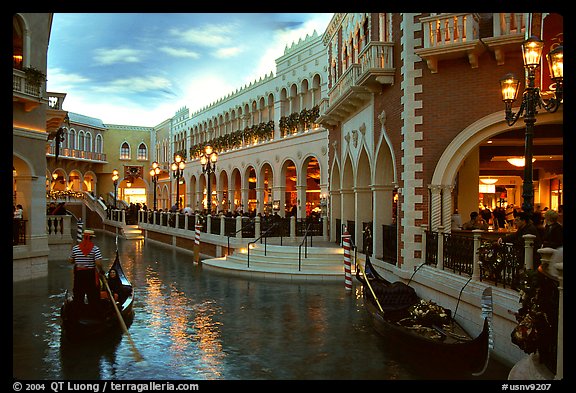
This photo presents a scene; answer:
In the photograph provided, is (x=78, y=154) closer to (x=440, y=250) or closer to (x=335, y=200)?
(x=335, y=200)

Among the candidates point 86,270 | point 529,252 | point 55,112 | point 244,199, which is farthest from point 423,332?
point 244,199

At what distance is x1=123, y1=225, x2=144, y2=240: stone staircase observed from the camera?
91.0 feet

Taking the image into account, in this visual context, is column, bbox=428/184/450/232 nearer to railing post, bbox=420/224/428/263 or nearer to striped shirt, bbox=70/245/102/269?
railing post, bbox=420/224/428/263

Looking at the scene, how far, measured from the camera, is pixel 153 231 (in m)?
26.6

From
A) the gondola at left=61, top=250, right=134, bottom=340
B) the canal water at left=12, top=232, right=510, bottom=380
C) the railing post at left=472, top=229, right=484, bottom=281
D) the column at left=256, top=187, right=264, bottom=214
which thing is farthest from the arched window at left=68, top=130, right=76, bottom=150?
the railing post at left=472, top=229, right=484, bottom=281

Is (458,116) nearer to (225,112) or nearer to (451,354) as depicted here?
(451,354)

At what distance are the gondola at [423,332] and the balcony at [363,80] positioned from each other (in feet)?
14.0

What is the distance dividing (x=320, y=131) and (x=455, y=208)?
9.72 meters

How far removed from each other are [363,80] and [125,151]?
34259mm

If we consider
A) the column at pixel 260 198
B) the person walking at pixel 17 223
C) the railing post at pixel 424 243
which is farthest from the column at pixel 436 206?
the column at pixel 260 198

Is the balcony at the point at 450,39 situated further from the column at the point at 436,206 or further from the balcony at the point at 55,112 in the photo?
the balcony at the point at 55,112

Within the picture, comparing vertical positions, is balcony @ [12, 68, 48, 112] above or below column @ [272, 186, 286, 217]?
above

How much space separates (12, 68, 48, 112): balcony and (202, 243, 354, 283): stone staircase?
19.9 feet
